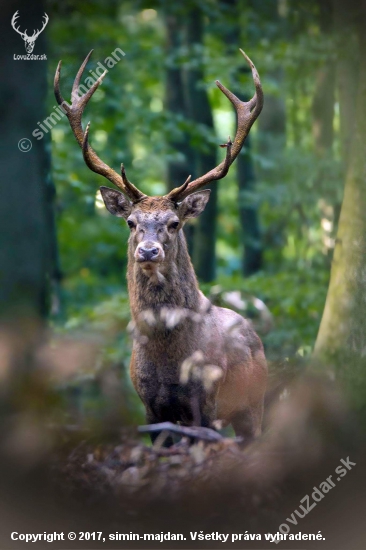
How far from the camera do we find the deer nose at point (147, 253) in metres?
4.33

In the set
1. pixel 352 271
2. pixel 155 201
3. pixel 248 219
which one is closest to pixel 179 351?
pixel 155 201

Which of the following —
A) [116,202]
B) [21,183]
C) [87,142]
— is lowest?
[116,202]

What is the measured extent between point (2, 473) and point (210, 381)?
1466 millimetres

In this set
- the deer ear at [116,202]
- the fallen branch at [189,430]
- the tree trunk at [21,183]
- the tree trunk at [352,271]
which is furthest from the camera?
the tree trunk at [21,183]

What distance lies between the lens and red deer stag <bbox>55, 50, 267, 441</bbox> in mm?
4500

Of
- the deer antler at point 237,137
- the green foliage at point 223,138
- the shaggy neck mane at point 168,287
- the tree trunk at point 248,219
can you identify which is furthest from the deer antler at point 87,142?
the tree trunk at point 248,219

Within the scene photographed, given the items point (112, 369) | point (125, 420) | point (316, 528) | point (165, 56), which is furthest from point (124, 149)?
point (316, 528)

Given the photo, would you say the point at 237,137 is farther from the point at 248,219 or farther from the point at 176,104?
the point at 248,219

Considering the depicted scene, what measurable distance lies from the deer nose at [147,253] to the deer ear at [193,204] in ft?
1.89

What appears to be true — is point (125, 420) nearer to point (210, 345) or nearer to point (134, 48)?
point (210, 345)

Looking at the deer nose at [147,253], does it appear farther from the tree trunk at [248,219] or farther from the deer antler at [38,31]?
the tree trunk at [248,219]

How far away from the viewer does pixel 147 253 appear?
14.2ft

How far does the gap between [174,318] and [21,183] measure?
1.68 m

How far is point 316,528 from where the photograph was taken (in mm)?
4488
